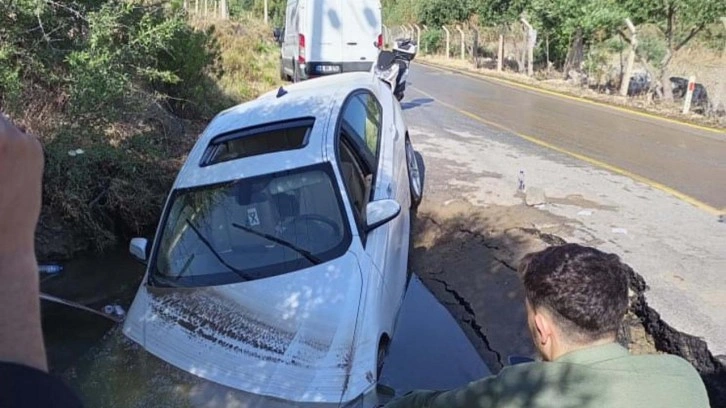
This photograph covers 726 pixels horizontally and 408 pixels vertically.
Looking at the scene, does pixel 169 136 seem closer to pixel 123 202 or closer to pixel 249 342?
pixel 123 202

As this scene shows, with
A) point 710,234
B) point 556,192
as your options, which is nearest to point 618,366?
point 710,234

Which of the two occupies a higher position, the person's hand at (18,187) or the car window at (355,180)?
the person's hand at (18,187)

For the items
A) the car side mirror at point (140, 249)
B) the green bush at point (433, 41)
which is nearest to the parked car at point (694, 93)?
the car side mirror at point (140, 249)

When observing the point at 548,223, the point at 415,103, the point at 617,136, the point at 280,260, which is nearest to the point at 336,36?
the point at 415,103

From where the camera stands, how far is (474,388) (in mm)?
1956

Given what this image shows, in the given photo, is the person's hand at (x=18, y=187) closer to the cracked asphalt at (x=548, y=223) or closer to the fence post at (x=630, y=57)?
the cracked asphalt at (x=548, y=223)

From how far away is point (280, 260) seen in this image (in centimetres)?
417

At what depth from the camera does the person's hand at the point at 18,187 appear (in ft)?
3.30

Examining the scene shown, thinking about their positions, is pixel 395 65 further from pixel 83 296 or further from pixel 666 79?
pixel 666 79

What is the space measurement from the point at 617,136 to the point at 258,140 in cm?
824

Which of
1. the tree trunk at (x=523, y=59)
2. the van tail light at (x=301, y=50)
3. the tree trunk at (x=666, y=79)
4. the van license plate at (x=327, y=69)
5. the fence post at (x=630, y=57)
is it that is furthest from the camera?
the tree trunk at (x=523, y=59)

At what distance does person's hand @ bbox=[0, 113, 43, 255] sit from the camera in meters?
1.01

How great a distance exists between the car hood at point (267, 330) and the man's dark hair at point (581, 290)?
1.67 metres

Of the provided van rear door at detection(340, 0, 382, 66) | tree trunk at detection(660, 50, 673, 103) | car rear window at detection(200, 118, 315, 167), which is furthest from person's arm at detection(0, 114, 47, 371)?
tree trunk at detection(660, 50, 673, 103)
